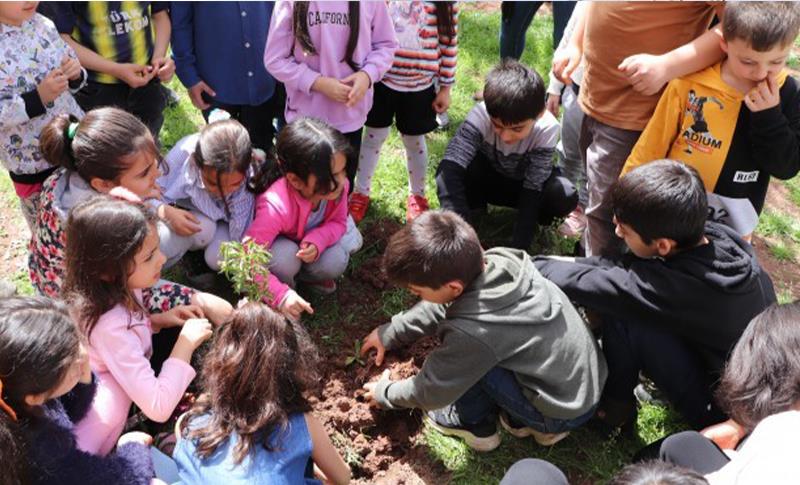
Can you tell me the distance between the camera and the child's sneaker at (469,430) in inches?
113

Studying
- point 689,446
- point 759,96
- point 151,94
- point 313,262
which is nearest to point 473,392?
point 689,446

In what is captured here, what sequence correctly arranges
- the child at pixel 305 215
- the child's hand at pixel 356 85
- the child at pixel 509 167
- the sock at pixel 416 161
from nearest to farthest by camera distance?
1. the child at pixel 305 215
2. the child's hand at pixel 356 85
3. the child at pixel 509 167
4. the sock at pixel 416 161

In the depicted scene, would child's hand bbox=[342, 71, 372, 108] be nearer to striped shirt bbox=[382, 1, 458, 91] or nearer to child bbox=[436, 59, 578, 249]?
striped shirt bbox=[382, 1, 458, 91]

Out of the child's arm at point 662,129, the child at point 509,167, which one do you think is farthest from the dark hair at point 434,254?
the child at point 509,167

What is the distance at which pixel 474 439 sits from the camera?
9.48ft

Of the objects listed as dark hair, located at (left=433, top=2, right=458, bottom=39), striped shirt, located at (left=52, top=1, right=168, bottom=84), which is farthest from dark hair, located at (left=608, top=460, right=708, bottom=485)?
striped shirt, located at (left=52, top=1, right=168, bottom=84)

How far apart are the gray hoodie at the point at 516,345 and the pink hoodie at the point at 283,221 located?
0.90 metres

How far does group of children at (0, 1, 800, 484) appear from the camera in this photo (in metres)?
2.20

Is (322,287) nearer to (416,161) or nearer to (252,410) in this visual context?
(416,161)

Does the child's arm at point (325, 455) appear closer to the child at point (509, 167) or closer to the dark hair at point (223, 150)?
the dark hair at point (223, 150)

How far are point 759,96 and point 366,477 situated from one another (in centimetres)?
226

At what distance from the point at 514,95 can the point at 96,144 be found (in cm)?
193

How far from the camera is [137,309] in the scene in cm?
265

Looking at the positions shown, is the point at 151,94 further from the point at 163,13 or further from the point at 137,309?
the point at 137,309
